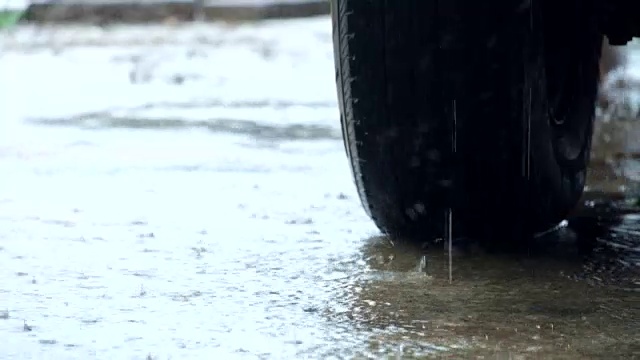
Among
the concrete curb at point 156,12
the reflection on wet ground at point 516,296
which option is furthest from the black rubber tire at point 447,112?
the concrete curb at point 156,12

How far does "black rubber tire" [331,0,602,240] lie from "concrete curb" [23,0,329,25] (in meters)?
9.17

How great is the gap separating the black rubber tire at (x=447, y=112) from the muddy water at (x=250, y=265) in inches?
4.4

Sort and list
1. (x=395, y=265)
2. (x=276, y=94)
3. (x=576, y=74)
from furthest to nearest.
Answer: (x=276, y=94), (x=576, y=74), (x=395, y=265)

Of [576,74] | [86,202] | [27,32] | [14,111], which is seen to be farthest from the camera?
[27,32]

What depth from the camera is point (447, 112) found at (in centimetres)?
216

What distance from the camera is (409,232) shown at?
2.37 metres

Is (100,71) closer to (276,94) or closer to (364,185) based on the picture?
(276,94)

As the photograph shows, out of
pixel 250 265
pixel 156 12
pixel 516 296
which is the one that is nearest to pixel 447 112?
pixel 516 296

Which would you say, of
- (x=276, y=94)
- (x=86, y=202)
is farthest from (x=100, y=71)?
(x=86, y=202)

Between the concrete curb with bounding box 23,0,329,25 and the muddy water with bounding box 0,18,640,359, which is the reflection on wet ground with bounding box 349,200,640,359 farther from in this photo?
the concrete curb with bounding box 23,0,329,25

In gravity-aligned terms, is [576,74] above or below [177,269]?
above

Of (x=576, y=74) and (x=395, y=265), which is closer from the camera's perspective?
(x=395, y=265)

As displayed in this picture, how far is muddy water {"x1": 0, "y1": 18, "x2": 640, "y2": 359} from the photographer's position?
5.84ft

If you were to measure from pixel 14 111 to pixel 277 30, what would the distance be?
5403mm
